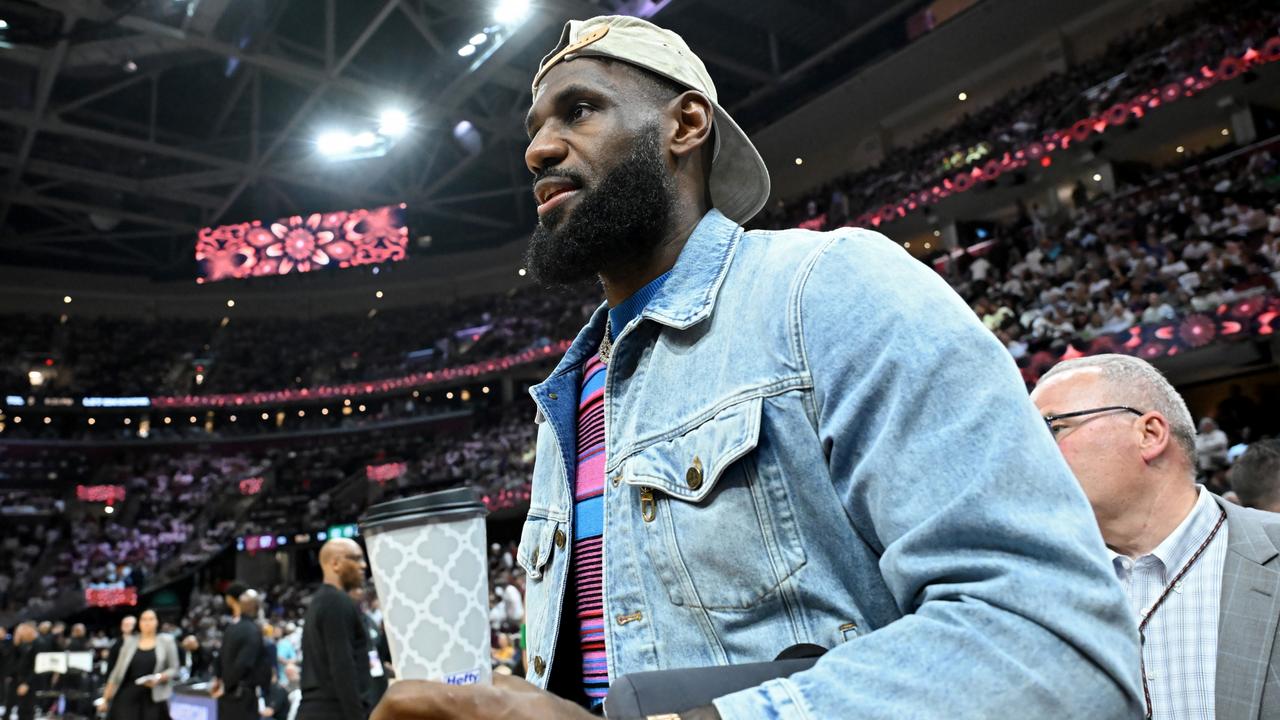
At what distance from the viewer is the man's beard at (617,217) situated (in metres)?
1.32

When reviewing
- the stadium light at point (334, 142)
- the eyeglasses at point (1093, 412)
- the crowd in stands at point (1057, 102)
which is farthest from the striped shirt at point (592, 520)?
the stadium light at point (334, 142)

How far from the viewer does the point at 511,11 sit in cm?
1719

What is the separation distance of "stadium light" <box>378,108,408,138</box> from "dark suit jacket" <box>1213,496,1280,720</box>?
21753mm

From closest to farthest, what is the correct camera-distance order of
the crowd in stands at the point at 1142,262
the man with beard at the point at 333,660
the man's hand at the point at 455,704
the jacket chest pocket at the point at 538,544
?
the man's hand at the point at 455,704
the jacket chest pocket at the point at 538,544
the man with beard at the point at 333,660
the crowd in stands at the point at 1142,262

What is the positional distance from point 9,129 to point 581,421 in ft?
87.0

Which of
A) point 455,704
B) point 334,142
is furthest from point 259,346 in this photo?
point 455,704

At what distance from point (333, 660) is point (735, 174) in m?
3.91

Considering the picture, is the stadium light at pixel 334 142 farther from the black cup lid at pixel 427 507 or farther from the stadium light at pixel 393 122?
the black cup lid at pixel 427 507

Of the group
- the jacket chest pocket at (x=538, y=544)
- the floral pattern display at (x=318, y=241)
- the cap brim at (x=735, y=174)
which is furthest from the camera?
the floral pattern display at (x=318, y=241)

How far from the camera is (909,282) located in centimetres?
96

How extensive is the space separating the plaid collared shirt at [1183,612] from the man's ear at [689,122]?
164 cm

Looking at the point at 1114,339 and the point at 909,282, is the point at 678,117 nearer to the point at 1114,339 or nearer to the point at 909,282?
the point at 909,282

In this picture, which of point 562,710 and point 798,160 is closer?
point 562,710

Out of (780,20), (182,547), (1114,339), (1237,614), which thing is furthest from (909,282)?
(182,547)
